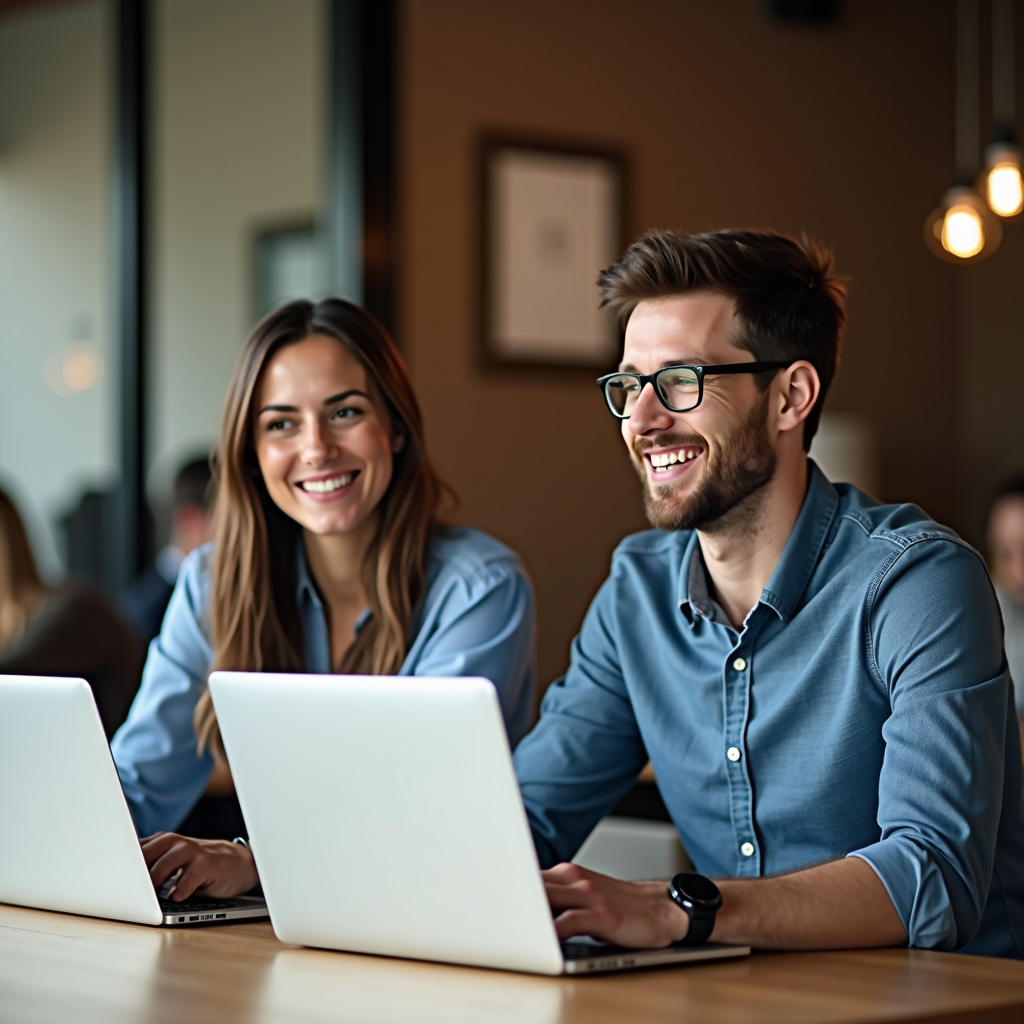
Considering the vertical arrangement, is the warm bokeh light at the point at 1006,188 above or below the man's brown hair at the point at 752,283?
above

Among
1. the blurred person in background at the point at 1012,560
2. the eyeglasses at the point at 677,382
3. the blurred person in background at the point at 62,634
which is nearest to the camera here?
the eyeglasses at the point at 677,382

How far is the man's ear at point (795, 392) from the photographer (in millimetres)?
1865

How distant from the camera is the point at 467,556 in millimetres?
2268

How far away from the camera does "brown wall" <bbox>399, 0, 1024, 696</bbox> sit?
15.8 ft

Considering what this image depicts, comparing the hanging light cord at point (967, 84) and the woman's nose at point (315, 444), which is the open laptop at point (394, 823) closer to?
the woman's nose at point (315, 444)

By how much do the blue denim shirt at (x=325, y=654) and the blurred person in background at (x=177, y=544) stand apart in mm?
2157

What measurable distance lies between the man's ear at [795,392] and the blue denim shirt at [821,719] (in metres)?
0.07

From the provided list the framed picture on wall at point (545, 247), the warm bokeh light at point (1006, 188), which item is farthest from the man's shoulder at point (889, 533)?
the framed picture on wall at point (545, 247)

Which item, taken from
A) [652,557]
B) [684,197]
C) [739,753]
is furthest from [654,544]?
[684,197]

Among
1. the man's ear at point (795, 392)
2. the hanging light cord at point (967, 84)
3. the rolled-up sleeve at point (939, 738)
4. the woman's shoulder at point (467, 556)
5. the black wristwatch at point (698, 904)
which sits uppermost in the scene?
the hanging light cord at point (967, 84)

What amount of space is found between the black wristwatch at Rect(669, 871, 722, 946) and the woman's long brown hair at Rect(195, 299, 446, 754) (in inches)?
35.1

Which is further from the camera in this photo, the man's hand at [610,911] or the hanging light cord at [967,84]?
the hanging light cord at [967,84]

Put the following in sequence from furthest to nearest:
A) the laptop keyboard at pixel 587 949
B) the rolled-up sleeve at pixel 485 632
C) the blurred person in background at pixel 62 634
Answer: the blurred person in background at pixel 62 634 → the rolled-up sleeve at pixel 485 632 → the laptop keyboard at pixel 587 949

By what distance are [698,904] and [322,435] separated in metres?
1.11
